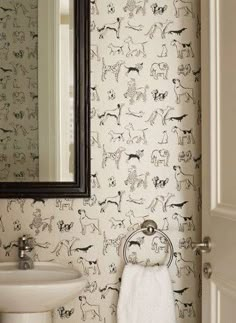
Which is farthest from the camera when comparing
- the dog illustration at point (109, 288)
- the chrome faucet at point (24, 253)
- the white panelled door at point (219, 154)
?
the dog illustration at point (109, 288)

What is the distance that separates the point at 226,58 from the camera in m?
1.70

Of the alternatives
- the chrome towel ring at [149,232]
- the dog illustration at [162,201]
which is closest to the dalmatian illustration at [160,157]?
the dog illustration at [162,201]

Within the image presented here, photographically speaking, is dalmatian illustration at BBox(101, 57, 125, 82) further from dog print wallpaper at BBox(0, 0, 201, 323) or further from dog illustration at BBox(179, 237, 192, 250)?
dog illustration at BBox(179, 237, 192, 250)

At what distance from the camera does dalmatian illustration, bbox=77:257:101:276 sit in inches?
81.9

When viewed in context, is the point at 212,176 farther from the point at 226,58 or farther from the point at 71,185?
the point at 71,185

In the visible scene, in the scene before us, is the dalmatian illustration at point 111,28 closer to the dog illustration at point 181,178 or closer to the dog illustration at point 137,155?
the dog illustration at point 137,155

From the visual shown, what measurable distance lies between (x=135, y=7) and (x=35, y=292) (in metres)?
1.21

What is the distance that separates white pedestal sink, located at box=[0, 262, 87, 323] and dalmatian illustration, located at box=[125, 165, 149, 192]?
1.38ft

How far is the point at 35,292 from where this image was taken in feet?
5.69

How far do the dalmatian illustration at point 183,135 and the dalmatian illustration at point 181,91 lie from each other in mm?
118

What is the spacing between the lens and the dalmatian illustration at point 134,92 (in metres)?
2.10

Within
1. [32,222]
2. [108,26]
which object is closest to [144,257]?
[32,222]

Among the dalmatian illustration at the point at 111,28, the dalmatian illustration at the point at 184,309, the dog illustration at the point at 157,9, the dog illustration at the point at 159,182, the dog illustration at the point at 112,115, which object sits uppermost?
the dog illustration at the point at 157,9

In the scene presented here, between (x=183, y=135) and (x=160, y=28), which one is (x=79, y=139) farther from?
(x=160, y=28)
